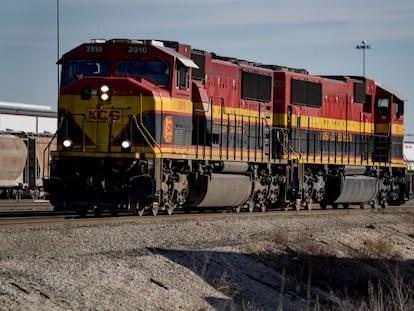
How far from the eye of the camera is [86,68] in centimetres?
1900

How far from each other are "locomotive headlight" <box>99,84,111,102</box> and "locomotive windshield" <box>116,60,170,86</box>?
622 millimetres

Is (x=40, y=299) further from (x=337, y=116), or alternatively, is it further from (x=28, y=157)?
(x=28, y=157)

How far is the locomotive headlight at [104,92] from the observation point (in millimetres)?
18312

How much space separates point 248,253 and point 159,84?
5921 millimetres

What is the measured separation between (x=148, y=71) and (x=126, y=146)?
1.80 m

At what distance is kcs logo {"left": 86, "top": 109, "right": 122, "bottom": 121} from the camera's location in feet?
60.6

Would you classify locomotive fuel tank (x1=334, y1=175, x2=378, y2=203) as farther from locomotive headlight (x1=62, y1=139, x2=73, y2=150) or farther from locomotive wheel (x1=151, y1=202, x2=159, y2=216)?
locomotive headlight (x1=62, y1=139, x2=73, y2=150)

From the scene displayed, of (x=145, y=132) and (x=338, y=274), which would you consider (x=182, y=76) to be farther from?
(x=338, y=274)

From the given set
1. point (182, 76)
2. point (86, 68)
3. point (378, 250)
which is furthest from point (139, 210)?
point (378, 250)

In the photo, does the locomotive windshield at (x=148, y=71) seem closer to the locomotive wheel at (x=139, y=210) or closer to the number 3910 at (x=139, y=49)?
the number 3910 at (x=139, y=49)

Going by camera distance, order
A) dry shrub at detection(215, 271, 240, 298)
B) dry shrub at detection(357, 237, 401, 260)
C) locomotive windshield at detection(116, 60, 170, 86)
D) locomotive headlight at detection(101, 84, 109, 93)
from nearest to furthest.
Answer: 1. dry shrub at detection(215, 271, 240, 298)
2. dry shrub at detection(357, 237, 401, 260)
3. locomotive headlight at detection(101, 84, 109, 93)
4. locomotive windshield at detection(116, 60, 170, 86)

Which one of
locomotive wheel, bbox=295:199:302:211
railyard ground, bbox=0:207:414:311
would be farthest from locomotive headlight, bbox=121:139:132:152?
locomotive wheel, bbox=295:199:302:211

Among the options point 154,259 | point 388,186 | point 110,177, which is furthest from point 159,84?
point 388,186

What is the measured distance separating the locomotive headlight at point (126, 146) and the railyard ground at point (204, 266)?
1.83 m
